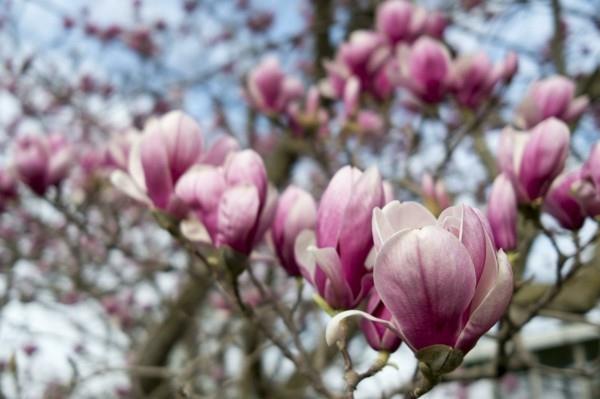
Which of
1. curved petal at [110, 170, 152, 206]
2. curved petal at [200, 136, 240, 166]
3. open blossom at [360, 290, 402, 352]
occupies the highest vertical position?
curved petal at [200, 136, 240, 166]

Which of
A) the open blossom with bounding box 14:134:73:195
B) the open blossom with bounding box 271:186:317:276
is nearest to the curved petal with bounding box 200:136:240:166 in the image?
the open blossom with bounding box 271:186:317:276

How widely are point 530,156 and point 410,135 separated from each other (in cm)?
85

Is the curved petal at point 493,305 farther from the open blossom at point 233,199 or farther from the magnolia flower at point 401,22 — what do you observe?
the magnolia flower at point 401,22

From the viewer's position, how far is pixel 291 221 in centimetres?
80

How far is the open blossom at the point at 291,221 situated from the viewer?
2.63ft

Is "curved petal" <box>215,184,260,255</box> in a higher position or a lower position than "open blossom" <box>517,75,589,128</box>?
higher

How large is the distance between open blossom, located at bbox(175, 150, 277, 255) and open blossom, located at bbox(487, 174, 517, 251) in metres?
0.28

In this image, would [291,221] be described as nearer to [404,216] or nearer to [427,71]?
[404,216]

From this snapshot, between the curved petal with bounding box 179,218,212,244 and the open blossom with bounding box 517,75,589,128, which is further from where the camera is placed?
the open blossom with bounding box 517,75,589,128

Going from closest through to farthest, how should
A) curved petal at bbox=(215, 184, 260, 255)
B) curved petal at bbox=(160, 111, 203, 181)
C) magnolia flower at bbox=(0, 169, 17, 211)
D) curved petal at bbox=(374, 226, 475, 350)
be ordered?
curved petal at bbox=(374, 226, 475, 350), curved petal at bbox=(215, 184, 260, 255), curved petal at bbox=(160, 111, 203, 181), magnolia flower at bbox=(0, 169, 17, 211)

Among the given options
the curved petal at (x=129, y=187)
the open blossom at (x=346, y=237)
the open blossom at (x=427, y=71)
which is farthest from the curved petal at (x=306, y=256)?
the open blossom at (x=427, y=71)

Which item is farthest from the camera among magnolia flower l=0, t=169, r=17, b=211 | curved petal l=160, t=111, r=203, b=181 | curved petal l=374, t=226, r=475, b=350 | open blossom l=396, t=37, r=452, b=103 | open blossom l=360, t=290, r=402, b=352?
magnolia flower l=0, t=169, r=17, b=211

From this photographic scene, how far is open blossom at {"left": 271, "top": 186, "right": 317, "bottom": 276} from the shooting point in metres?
0.80

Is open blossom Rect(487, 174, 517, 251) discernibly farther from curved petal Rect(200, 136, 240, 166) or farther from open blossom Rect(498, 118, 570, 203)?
curved petal Rect(200, 136, 240, 166)
